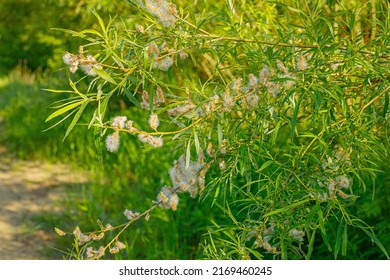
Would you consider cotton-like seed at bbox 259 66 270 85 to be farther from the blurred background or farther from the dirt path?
the dirt path

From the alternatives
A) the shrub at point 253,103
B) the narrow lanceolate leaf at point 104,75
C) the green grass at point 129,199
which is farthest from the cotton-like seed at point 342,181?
the narrow lanceolate leaf at point 104,75

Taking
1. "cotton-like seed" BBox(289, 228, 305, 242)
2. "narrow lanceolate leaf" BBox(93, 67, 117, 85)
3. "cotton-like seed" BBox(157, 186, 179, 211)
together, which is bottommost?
"cotton-like seed" BBox(289, 228, 305, 242)

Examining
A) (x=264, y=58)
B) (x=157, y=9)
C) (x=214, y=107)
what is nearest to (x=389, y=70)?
(x=264, y=58)

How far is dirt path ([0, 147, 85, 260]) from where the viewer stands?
16.3 feet

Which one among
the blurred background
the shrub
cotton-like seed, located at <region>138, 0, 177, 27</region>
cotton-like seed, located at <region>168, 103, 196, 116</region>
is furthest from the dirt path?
cotton-like seed, located at <region>138, 0, 177, 27</region>

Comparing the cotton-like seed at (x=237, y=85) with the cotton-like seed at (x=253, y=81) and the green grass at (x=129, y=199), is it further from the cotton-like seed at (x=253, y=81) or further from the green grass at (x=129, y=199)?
the green grass at (x=129, y=199)

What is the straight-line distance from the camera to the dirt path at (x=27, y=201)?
16.3 feet

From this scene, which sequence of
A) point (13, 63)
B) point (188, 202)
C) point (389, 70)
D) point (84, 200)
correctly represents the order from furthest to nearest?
point (13, 63) < point (84, 200) < point (188, 202) < point (389, 70)

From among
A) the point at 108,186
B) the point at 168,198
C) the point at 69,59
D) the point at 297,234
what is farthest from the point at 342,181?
the point at 108,186

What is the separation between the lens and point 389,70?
2.31 m

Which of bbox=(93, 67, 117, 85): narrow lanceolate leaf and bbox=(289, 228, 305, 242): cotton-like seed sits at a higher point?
bbox=(93, 67, 117, 85): narrow lanceolate leaf
